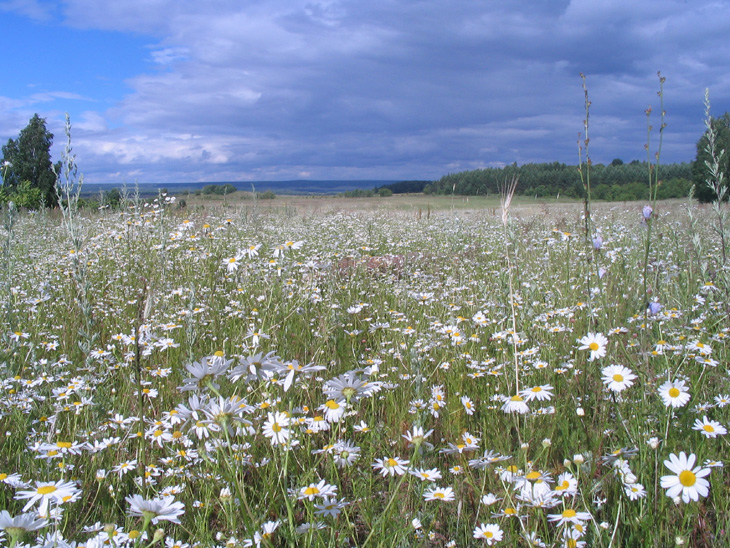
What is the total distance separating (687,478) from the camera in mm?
1302

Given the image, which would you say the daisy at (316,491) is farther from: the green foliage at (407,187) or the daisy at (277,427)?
the green foliage at (407,187)

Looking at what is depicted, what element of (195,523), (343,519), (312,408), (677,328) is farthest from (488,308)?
(195,523)

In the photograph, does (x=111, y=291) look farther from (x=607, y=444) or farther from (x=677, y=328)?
(x=677, y=328)

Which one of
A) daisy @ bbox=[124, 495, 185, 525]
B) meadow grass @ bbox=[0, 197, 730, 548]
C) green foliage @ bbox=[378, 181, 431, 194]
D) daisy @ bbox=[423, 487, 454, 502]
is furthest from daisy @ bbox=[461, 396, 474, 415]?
green foliage @ bbox=[378, 181, 431, 194]

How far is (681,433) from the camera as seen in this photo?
6.81 ft

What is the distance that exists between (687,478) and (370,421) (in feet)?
4.02

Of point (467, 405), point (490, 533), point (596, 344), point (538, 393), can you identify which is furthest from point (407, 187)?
point (490, 533)

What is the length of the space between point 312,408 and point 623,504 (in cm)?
140

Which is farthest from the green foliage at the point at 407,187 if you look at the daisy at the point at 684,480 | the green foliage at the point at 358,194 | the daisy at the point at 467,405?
the daisy at the point at 684,480

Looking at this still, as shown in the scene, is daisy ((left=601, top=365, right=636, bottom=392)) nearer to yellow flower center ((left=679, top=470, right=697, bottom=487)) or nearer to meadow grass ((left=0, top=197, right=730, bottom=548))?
meadow grass ((left=0, top=197, right=730, bottom=548))

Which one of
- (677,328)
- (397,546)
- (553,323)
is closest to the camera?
(397,546)

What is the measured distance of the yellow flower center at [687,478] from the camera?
50.9 inches

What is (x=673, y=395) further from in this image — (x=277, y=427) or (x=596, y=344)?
(x=277, y=427)

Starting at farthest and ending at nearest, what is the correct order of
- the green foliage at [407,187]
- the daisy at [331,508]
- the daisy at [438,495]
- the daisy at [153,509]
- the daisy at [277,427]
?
the green foliage at [407,187] < the daisy at [277,427] < the daisy at [438,495] < the daisy at [331,508] < the daisy at [153,509]
